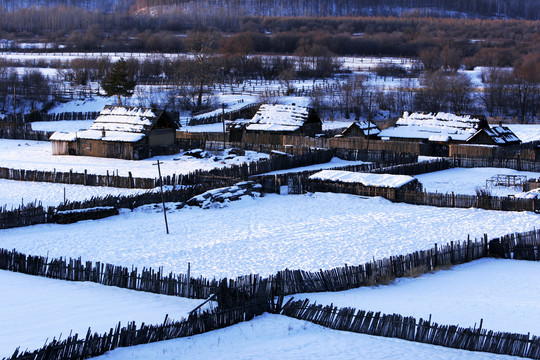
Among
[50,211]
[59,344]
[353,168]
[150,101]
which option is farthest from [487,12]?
[59,344]

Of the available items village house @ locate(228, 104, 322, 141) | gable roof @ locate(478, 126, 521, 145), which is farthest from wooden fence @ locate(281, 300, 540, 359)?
village house @ locate(228, 104, 322, 141)

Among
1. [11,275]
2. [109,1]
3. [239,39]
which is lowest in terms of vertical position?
[11,275]

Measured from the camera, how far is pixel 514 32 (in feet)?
424

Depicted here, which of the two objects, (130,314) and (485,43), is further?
(485,43)

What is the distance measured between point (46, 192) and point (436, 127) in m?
25.4

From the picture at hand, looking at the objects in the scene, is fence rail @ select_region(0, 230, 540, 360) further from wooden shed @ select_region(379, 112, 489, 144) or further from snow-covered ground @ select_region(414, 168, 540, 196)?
wooden shed @ select_region(379, 112, 489, 144)

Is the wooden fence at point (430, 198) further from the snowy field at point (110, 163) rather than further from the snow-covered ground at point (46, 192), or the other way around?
the snowy field at point (110, 163)

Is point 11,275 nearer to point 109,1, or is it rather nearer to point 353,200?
point 353,200

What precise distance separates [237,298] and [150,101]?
54587mm

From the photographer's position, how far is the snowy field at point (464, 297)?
1573 cm

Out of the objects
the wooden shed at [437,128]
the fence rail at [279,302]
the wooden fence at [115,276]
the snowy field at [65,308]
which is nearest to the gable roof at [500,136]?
the wooden shed at [437,128]

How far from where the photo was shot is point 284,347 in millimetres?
13398

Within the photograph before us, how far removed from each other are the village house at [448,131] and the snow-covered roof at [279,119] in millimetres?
5395

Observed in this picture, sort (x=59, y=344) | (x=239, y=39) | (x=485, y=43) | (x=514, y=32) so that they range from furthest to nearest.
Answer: (x=514, y=32) → (x=485, y=43) → (x=239, y=39) → (x=59, y=344)
